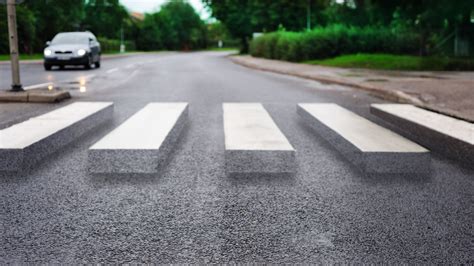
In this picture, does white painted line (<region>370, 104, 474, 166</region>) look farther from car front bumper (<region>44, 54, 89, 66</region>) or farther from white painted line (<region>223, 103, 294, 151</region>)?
car front bumper (<region>44, 54, 89, 66</region>)

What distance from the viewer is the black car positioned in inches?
827

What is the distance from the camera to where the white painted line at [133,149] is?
4059 millimetres

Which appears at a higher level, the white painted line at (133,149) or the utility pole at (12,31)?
the utility pole at (12,31)

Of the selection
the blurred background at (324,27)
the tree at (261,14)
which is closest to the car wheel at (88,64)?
the blurred background at (324,27)

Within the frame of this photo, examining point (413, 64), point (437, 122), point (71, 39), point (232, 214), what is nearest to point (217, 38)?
point (71, 39)

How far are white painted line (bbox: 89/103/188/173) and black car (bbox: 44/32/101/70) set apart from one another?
55.5 feet

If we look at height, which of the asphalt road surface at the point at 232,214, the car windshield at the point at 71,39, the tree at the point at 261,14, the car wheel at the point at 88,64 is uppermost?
the tree at the point at 261,14

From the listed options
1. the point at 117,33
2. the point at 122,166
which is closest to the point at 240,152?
the point at 122,166

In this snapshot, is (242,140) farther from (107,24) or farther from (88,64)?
(107,24)

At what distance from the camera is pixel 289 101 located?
956 cm

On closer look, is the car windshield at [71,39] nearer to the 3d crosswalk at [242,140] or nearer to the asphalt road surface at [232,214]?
the 3d crosswalk at [242,140]

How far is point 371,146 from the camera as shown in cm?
441

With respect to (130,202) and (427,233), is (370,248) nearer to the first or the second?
(427,233)

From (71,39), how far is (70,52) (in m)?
1.61
